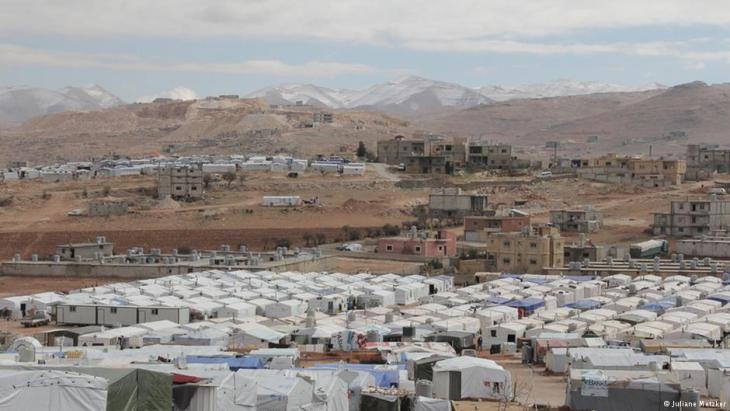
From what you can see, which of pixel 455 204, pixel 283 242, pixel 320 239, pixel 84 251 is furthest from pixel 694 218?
pixel 84 251

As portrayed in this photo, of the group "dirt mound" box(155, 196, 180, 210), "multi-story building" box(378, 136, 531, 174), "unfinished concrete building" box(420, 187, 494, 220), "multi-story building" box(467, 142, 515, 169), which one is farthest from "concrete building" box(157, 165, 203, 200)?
"multi-story building" box(467, 142, 515, 169)

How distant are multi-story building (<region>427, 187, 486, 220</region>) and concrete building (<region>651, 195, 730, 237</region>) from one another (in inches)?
291

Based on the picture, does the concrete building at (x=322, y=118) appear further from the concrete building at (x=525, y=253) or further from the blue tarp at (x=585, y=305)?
the blue tarp at (x=585, y=305)

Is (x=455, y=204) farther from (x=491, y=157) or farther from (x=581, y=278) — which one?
(x=581, y=278)

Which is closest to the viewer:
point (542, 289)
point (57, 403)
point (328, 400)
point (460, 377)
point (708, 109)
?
point (57, 403)

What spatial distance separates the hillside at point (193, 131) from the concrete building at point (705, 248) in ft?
138

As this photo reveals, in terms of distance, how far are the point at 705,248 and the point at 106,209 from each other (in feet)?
83.0

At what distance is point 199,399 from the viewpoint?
11.2 m

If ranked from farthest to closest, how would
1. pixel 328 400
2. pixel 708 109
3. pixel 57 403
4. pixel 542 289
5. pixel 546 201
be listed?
pixel 708 109 < pixel 546 201 < pixel 542 289 < pixel 328 400 < pixel 57 403

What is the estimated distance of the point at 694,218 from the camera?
45938 mm

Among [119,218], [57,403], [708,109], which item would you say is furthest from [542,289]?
[708,109]

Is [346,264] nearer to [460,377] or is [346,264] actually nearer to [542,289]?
[542,289]

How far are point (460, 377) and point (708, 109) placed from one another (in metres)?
128

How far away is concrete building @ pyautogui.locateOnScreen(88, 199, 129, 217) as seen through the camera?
52.3 metres
